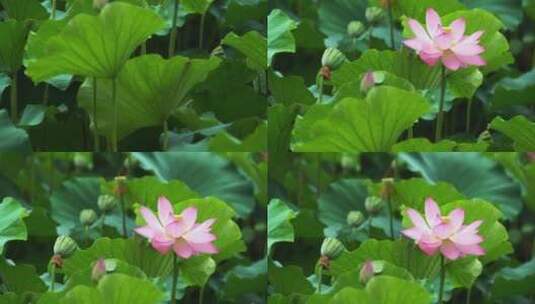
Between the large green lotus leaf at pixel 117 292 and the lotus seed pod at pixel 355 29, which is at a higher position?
the lotus seed pod at pixel 355 29

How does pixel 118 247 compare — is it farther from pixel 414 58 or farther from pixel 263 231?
pixel 414 58

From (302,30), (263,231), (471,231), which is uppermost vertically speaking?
(302,30)

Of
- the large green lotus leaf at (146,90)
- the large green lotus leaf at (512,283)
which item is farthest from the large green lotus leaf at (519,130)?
the large green lotus leaf at (146,90)

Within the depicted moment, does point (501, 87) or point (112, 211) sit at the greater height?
point (501, 87)

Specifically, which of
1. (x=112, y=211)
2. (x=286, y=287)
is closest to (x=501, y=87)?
(x=286, y=287)

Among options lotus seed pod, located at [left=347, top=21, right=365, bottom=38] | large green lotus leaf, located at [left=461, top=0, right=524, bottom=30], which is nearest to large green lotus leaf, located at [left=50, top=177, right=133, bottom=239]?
lotus seed pod, located at [left=347, top=21, right=365, bottom=38]

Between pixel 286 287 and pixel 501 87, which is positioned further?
pixel 501 87

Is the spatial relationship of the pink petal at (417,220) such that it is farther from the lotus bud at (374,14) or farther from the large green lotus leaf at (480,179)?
the lotus bud at (374,14)
